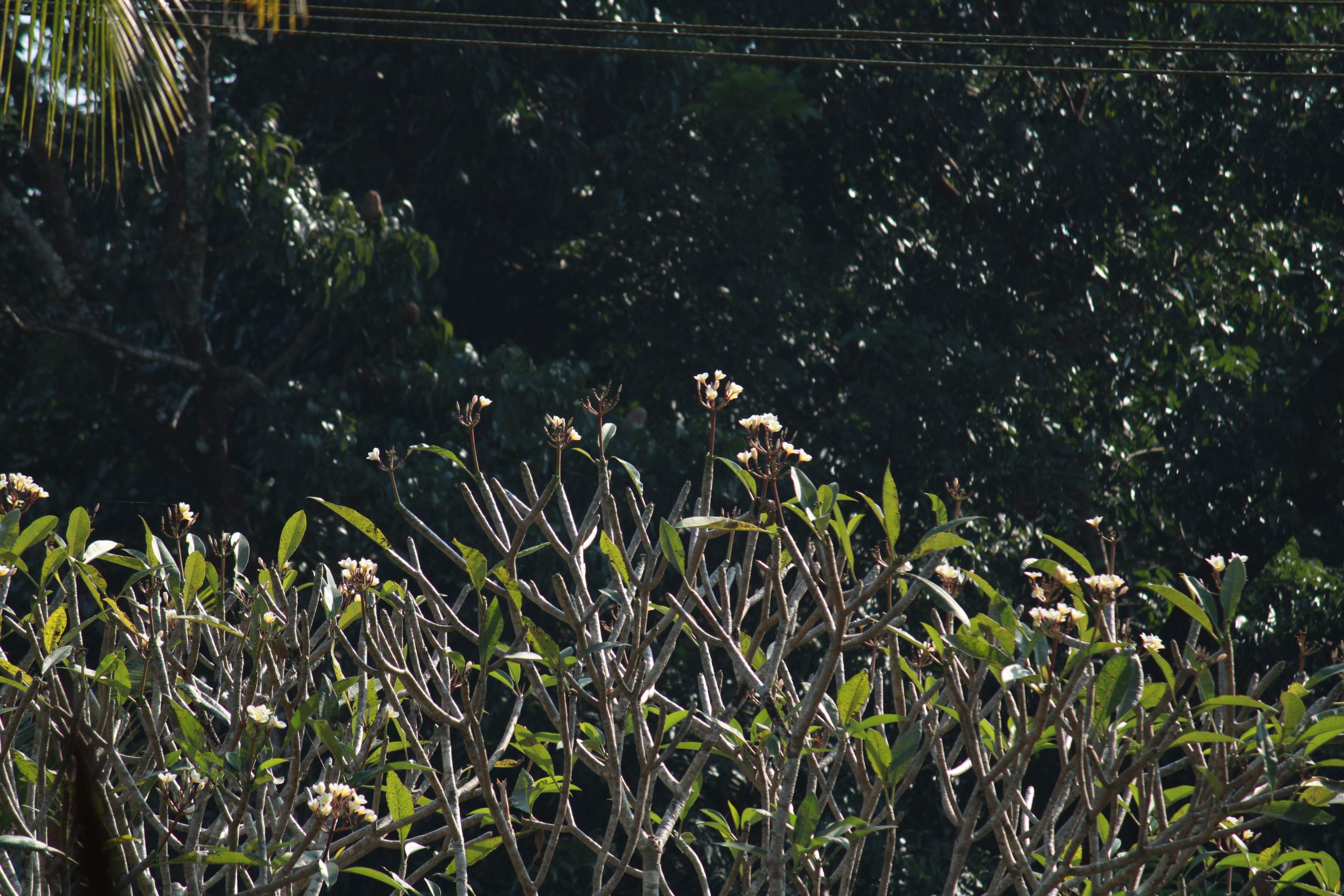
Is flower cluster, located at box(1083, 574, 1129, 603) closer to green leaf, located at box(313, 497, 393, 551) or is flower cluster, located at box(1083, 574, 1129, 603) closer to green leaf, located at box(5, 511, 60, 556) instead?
green leaf, located at box(313, 497, 393, 551)

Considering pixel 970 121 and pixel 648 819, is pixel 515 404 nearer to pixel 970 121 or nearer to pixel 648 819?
pixel 970 121

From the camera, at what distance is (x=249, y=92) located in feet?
24.8

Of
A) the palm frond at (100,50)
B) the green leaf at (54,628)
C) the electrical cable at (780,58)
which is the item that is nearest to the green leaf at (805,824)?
the green leaf at (54,628)

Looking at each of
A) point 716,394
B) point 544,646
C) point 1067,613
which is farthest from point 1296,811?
point 544,646

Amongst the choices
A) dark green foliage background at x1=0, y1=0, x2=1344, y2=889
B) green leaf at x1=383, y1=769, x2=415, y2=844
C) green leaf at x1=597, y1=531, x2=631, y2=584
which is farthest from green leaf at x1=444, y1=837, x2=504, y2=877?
dark green foliage background at x1=0, y1=0, x2=1344, y2=889

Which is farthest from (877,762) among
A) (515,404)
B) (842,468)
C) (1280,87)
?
(1280,87)

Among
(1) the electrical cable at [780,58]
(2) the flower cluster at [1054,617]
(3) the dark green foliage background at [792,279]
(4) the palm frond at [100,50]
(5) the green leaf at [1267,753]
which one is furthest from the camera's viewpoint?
(3) the dark green foliage background at [792,279]

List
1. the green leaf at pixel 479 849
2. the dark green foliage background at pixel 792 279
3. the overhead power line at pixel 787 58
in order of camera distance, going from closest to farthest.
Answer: the green leaf at pixel 479 849, the overhead power line at pixel 787 58, the dark green foliage background at pixel 792 279

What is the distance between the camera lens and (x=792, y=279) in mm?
7707

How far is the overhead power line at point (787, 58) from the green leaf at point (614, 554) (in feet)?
9.06

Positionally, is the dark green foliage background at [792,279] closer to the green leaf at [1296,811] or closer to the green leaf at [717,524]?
the green leaf at [717,524]

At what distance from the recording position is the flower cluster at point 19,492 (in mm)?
2199

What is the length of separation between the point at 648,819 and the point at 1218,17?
810 centimetres

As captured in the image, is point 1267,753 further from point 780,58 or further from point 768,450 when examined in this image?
point 780,58
